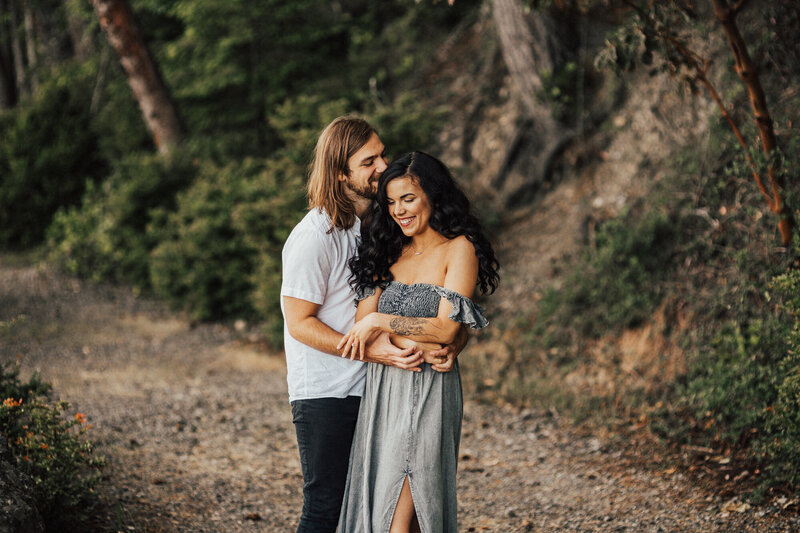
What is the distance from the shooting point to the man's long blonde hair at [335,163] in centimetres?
317

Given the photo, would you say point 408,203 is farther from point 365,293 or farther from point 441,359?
point 441,359

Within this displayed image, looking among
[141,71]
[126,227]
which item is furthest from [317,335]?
[141,71]

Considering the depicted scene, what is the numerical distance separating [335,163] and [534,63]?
21.1 feet

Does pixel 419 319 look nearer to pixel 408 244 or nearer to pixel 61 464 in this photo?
pixel 408 244

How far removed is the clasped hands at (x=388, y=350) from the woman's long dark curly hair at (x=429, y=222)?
24 centimetres

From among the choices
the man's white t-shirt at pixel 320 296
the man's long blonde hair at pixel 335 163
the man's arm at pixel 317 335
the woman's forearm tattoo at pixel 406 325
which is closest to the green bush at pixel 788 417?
the woman's forearm tattoo at pixel 406 325

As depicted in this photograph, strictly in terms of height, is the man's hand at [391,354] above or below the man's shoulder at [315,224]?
below

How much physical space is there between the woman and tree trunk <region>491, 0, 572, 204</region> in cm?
623

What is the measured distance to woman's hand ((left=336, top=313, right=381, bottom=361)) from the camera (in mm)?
2986

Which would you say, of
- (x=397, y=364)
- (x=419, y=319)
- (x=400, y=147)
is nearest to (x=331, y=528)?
(x=397, y=364)

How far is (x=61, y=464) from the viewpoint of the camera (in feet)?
12.5

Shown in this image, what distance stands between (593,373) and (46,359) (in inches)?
237

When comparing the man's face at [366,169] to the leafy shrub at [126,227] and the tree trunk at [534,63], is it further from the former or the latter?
the leafy shrub at [126,227]

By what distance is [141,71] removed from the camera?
11453 millimetres
